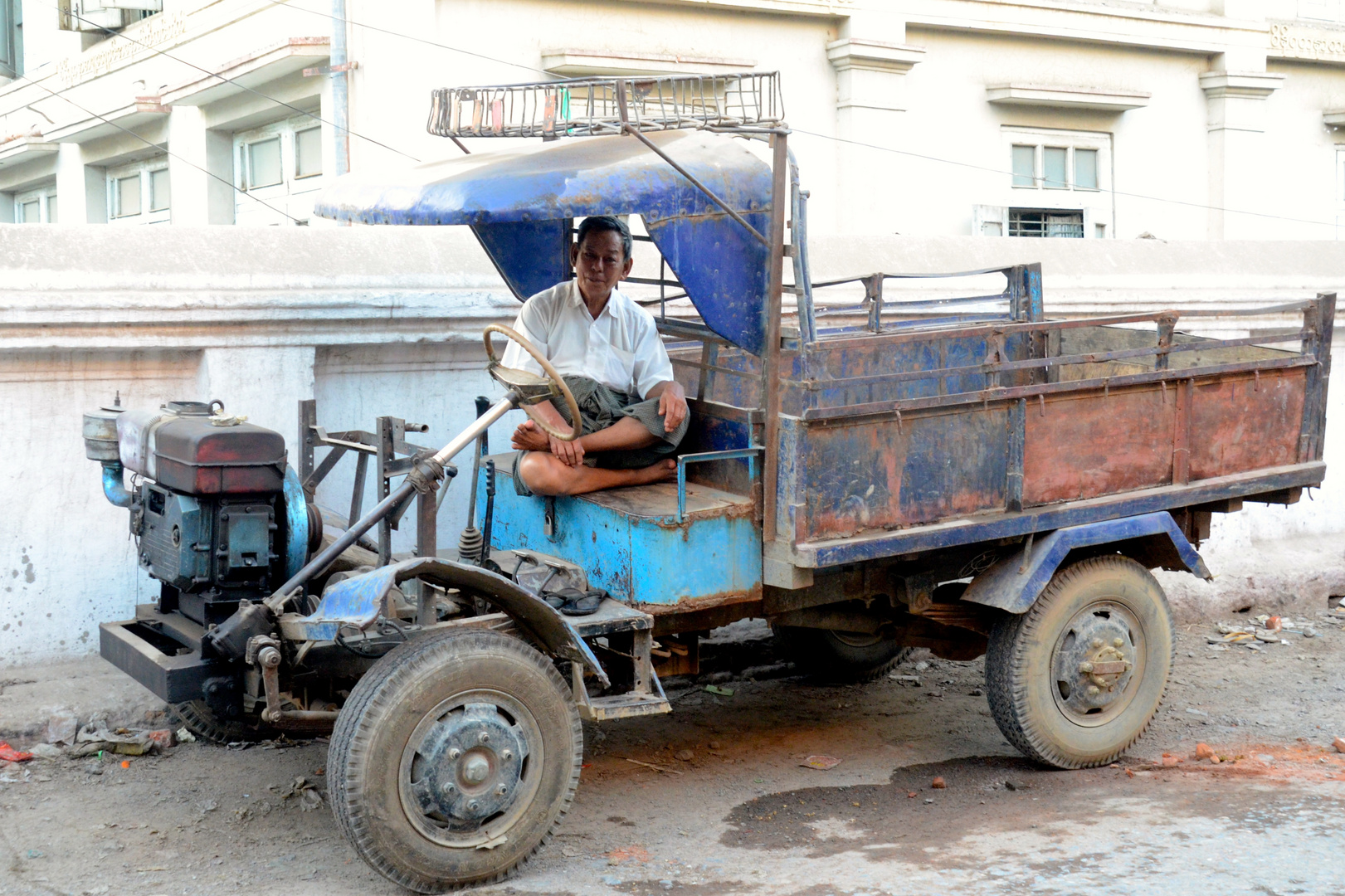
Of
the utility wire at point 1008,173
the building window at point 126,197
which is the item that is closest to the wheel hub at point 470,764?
the utility wire at point 1008,173

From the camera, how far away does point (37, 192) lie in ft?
53.6

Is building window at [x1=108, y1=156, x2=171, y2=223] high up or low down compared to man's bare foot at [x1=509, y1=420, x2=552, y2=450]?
up

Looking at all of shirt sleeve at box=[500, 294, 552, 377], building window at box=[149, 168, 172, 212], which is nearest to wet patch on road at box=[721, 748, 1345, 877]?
shirt sleeve at box=[500, 294, 552, 377]

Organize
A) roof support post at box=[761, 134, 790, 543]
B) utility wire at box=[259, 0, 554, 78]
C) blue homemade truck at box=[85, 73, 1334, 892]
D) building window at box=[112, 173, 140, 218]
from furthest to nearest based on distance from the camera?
building window at box=[112, 173, 140, 218], utility wire at box=[259, 0, 554, 78], roof support post at box=[761, 134, 790, 543], blue homemade truck at box=[85, 73, 1334, 892]

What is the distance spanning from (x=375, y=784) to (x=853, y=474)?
5.34 ft

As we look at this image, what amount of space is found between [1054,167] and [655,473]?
9.61 meters

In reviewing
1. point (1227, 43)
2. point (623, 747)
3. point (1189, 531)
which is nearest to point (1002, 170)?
point (1227, 43)

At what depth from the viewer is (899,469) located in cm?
416

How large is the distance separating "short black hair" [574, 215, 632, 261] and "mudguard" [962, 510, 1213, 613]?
160 centimetres

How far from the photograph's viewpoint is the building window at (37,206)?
15937mm

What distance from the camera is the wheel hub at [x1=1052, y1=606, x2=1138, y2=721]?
4.57 metres

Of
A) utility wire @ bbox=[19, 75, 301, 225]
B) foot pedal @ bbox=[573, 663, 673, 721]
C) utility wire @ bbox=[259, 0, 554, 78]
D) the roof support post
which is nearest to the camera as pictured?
foot pedal @ bbox=[573, 663, 673, 721]

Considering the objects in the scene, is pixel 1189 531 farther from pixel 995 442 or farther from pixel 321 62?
pixel 321 62

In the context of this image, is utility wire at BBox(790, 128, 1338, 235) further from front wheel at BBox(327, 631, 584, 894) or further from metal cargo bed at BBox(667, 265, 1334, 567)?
front wheel at BBox(327, 631, 584, 894)
